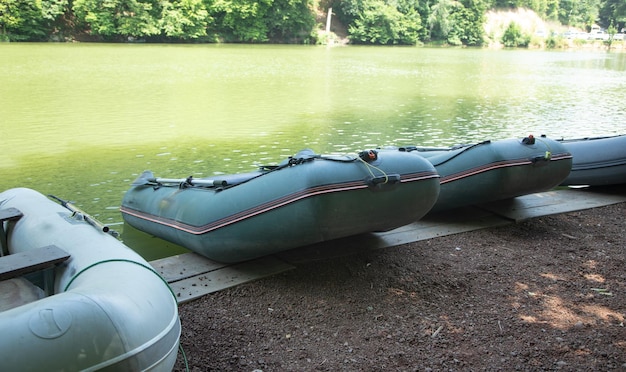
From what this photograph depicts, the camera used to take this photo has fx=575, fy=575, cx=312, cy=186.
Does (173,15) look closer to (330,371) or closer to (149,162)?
(149,162)

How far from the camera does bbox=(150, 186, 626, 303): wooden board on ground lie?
3391 millimetres

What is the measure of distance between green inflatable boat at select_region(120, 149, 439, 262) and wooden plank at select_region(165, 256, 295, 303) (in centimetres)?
8

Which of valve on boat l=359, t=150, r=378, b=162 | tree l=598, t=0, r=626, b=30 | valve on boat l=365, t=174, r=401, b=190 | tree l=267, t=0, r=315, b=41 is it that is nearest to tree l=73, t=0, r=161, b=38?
tree l=267, t=0, r=315, b=41

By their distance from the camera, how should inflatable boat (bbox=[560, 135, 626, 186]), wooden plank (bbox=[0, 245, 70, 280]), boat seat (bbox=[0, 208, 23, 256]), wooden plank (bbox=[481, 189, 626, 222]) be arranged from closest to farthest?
wooden plank (bbox=[0, 245, 70, 280]), boat seat (bbox=[0, 208, 23, 256]), wooden plank (bbox=[481, 189, 626, 222]), inflatable boat (bbox=[560, 135, 626, 186])

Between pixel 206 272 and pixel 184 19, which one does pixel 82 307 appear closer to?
pixel 206 272

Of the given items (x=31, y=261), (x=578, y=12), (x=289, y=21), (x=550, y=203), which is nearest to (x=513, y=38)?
(x=578, y=12)

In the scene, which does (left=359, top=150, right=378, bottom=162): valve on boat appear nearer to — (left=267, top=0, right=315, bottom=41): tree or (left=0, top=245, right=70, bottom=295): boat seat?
(left=0, top=245, right=70, bottom=295): boat seat

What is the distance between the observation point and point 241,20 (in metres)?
39.8

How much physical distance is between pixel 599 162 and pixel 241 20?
3707 cm

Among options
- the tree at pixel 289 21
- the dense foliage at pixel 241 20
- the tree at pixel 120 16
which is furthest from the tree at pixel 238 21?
the tree at pixel 120 16

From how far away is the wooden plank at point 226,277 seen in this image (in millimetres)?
3221

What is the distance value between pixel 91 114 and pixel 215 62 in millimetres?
12369

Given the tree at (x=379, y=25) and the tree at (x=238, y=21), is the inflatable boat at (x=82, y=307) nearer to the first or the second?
the tree at (x=238, y=21)

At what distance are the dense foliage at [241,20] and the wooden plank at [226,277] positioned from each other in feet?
104
